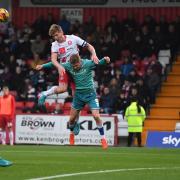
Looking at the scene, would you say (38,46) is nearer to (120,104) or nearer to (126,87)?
(126,87)

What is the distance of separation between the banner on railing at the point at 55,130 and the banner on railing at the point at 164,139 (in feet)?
10.7

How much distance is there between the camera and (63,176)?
35.5 ft

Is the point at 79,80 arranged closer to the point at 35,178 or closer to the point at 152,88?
the point at 35,178

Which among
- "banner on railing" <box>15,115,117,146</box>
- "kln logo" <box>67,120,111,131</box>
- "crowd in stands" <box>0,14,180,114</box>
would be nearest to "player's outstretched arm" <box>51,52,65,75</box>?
"banner on railing" <box>15,115,117,146</box>

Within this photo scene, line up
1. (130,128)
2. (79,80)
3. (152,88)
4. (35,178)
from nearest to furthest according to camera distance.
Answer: (35,178)
(79,80)
(130,128)
(152,88)

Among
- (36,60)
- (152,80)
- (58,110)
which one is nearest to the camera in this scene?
(58,110)

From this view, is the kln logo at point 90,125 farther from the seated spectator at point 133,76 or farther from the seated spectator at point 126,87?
the seated spectator at point 133,76

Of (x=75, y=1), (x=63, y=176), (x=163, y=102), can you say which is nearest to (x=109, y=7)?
(x=75, y=1)

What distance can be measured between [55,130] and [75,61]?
10.6 m

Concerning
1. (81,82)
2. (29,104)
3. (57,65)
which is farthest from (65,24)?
(57,65)

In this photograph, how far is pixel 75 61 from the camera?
1667cm

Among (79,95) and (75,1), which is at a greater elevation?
(75,1)

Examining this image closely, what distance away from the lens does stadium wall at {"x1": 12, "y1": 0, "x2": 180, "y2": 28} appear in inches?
1323

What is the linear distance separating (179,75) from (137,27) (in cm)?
283
